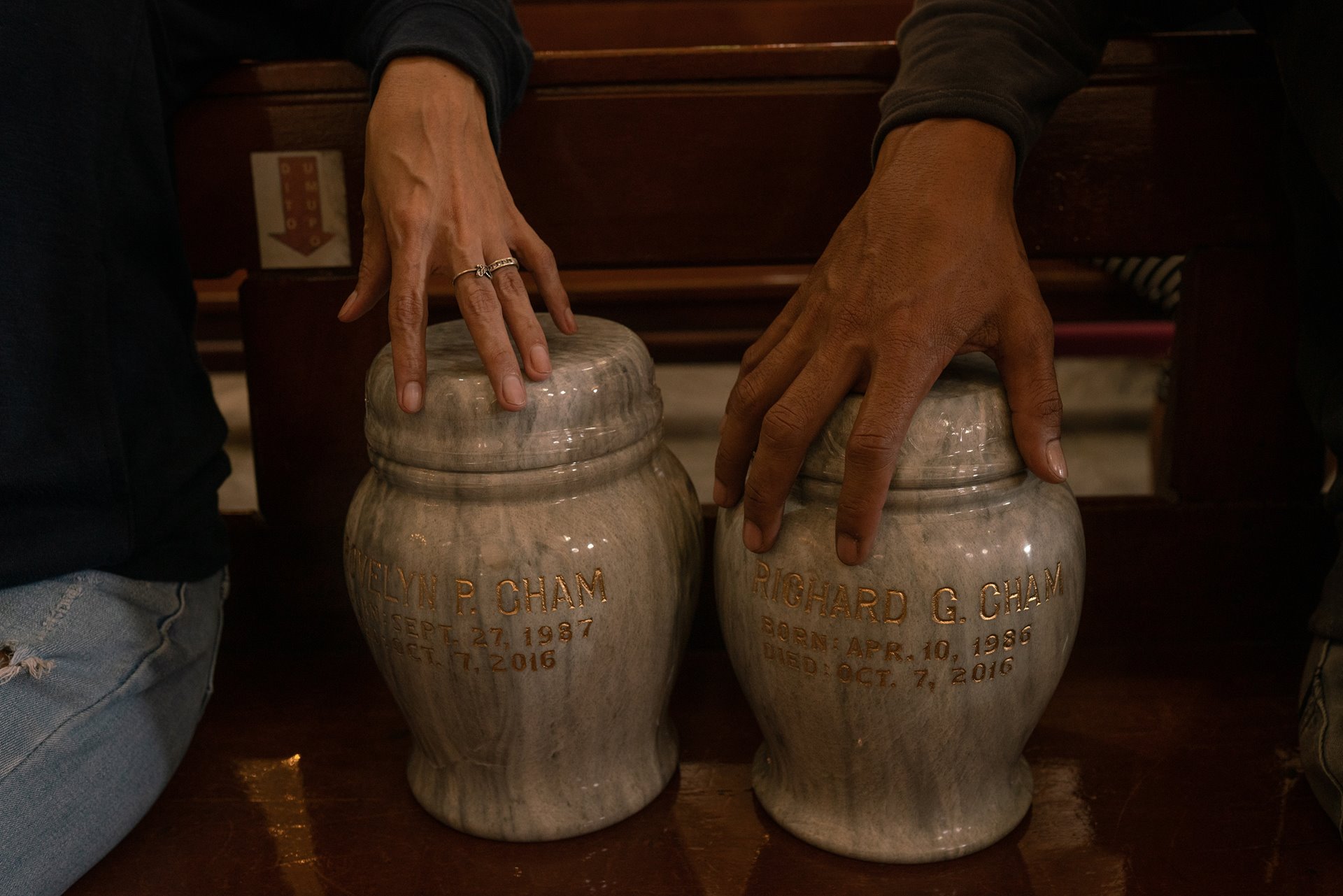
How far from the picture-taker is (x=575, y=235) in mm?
1254

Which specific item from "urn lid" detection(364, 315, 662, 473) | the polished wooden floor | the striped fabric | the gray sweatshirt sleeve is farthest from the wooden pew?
the striped fabric

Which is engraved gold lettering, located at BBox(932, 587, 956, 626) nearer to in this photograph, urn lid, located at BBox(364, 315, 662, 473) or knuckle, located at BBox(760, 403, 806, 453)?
knuckle, located at BBox(760, 403, 806, 453)

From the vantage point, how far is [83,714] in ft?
3.18

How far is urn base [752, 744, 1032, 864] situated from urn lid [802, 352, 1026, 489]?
10.8 inches

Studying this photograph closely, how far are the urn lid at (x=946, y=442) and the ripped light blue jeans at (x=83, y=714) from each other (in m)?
0.63

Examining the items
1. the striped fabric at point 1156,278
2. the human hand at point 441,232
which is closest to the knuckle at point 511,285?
the human hand at point 441,232

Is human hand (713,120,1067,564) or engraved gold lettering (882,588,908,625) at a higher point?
human hand (713,120,1067,564)

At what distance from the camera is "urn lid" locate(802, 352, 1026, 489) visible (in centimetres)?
87

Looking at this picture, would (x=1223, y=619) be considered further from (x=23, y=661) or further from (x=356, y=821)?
(x=23, y=661)

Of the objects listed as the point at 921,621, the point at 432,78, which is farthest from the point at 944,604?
the point at 432,78

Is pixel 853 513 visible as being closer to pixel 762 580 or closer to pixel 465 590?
pixel 762 580

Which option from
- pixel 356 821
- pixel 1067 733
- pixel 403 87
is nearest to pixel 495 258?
pixel 403 87

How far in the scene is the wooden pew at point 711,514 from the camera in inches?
40.2

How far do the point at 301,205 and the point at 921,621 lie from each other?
2.60ft
